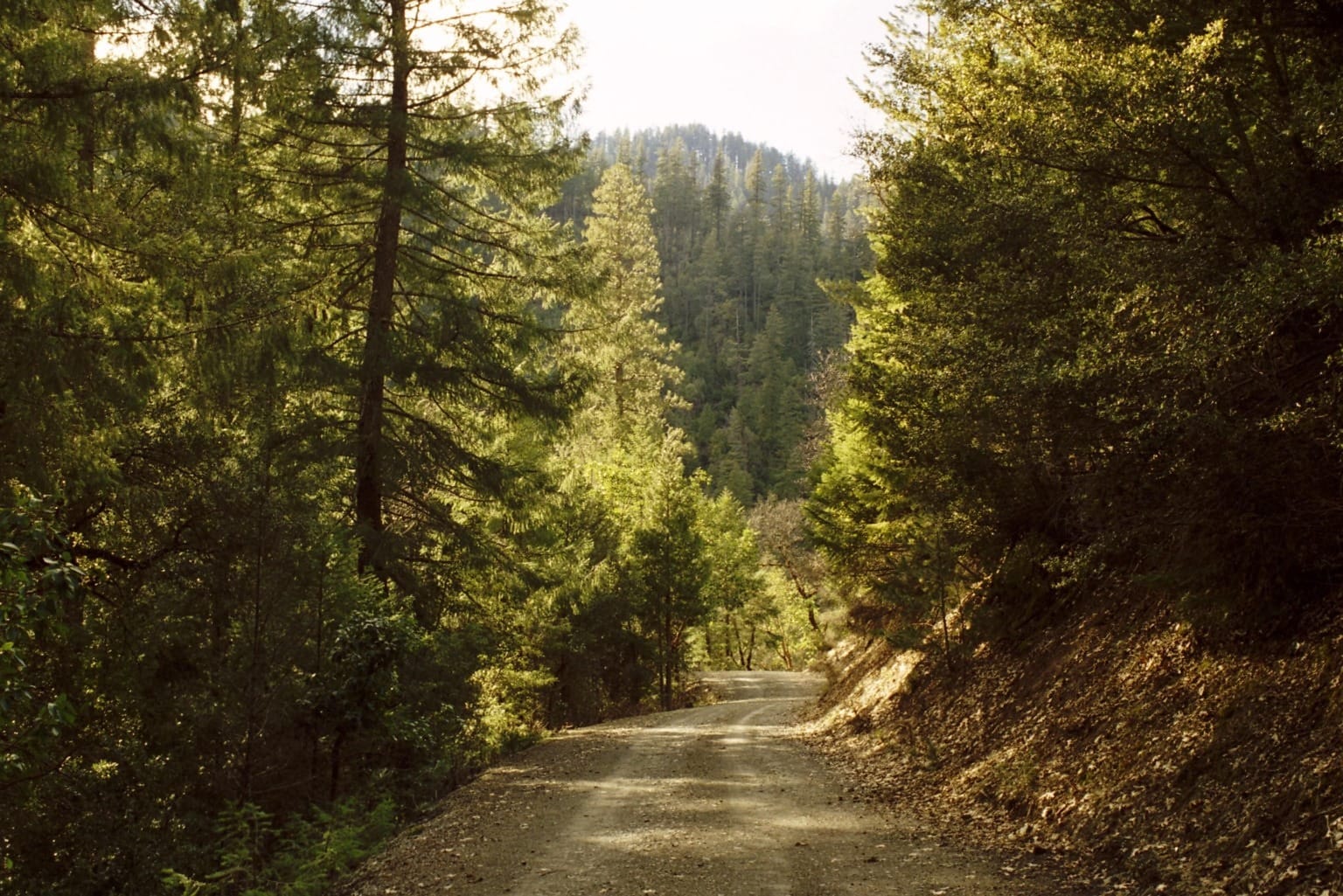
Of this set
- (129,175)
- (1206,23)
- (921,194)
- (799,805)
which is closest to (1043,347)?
(1206,23)

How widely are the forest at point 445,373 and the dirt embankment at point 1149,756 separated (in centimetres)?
63

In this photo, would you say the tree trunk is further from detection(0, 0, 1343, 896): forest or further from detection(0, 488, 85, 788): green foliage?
detection(0, 488, 85, 788): green foliage

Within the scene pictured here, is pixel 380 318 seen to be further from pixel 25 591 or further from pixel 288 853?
pixel 25 591

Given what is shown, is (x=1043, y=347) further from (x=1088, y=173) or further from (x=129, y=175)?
(x=129, y=175)

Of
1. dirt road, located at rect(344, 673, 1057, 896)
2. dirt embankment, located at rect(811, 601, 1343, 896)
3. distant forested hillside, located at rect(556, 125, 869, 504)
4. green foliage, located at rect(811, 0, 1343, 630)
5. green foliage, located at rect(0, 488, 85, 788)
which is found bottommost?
dirt road, located at rect(344, 673, 1057, 896)

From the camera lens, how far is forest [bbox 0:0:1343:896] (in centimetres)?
607

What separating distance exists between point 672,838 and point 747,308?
101761 millimetres

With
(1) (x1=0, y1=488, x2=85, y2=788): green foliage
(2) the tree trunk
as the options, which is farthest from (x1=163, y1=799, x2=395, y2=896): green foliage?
(2) the tree trunk

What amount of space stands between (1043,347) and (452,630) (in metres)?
10.5

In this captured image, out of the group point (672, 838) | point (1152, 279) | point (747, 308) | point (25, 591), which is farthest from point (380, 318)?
point (747, 308)

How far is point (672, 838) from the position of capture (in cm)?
816

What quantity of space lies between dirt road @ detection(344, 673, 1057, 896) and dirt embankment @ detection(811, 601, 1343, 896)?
817mm

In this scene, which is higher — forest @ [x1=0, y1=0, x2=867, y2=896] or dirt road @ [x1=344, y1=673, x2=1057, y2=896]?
forest @ [x1=0, y1=0, x2=867, y2=896]

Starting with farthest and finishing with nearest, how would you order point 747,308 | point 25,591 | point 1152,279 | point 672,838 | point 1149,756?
1. point 747,308
2. point 672,838
3. point 1149,756
4. point 1152,279
5. point 25,591
